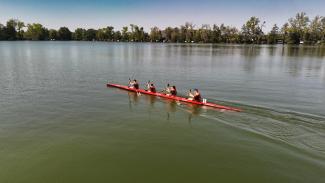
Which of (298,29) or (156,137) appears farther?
(298,29)

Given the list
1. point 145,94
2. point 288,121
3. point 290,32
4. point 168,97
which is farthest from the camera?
point 290,32

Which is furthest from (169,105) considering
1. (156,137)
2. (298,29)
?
(298,29)

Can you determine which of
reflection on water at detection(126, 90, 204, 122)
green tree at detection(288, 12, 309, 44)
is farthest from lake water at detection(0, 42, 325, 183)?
green tree at detection(288, 12, 309, 44)

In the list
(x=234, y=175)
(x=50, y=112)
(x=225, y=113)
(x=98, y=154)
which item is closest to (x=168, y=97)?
(x=225, y=113)

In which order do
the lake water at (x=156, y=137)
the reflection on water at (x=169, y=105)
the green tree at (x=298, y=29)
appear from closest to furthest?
the lake water at (x=156, y=137) < the reflection on water at (x=169, y=105) < the green tree at (x=298, y=29)

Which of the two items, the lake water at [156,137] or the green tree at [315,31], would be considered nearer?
the lake water at [156,137]

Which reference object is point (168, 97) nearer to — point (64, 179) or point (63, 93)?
point (63, 93)

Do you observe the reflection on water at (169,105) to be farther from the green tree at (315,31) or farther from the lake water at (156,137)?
the green tree at (315,31)

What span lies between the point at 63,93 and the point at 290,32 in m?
183

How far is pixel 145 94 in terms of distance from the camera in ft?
106

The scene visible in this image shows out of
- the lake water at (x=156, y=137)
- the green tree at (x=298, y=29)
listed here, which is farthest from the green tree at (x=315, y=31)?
the lake water at (x=156, y=137)

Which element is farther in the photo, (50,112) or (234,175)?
(50,112)

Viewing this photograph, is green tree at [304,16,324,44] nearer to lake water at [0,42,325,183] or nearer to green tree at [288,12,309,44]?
green tree at [288,12,309,44]

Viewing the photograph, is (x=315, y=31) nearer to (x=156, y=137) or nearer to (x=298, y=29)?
(x=298, y=29)
